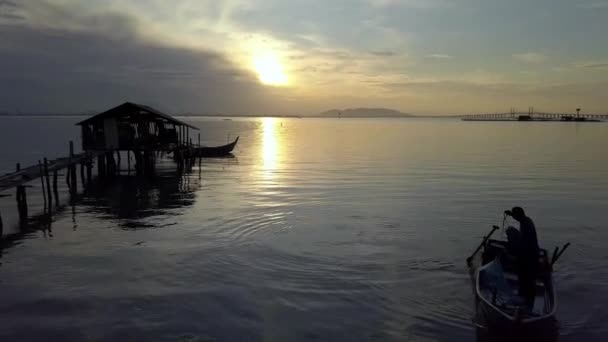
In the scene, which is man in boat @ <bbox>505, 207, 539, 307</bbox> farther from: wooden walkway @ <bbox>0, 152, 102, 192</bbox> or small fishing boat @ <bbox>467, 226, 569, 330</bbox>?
wooden walkway @ <bbox>0, 152, 102, 192</bbox>

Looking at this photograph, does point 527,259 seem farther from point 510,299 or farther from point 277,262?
point 277,262

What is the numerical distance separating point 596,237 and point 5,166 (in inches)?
1578

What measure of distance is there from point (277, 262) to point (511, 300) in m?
6.17

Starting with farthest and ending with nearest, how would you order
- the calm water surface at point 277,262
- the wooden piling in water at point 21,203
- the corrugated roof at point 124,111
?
1. the corrugated roof at point 124,111
2. the wooden piling in water at point 21,203
3. the calm water surface at point 277,262

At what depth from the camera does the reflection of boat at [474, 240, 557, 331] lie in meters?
7.96

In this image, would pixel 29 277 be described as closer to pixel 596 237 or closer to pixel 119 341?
pixel 119 341

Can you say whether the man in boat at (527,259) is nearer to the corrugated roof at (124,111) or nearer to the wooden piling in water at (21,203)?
the wooden piling in water at (21,203)

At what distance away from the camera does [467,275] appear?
39.0 feet

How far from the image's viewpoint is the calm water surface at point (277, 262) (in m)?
9.12

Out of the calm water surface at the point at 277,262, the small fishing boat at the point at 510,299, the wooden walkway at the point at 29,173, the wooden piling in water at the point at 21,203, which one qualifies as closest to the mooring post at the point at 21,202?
the wooden piling in water at the point at 21,203

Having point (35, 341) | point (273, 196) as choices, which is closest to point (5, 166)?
point (273, 196)

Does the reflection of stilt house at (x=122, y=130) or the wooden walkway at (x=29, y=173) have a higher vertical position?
the reflection of stilt house at (x=122, y=130)

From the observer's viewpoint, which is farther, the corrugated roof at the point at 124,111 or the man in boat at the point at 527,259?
the corrugated roof at the point at 124,111

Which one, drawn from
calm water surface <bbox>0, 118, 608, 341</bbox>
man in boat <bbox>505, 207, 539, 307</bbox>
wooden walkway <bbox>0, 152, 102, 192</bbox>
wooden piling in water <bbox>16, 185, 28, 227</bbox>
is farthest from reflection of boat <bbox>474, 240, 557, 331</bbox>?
wooden piling in water <bbox>16, 185, 28, 227</bbox>
